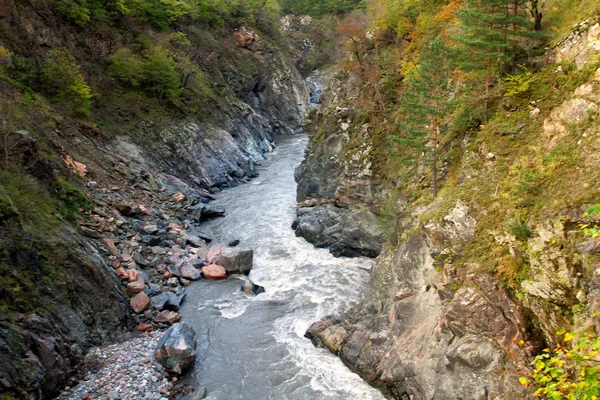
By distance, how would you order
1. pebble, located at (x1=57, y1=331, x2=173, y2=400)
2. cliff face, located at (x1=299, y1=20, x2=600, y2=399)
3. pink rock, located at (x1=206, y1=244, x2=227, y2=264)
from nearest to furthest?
1. cliff face, located at (x1=299, y1=20, x2=600, y2=399)
2. pebble, located at (x1=57, y1=331, x2=173, y2=400)
3. pink rock, located at (x1=206, y1=244, x2=227, y2=264)

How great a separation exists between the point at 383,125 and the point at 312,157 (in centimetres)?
882

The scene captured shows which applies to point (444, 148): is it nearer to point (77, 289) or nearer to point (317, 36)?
point (77, 289)

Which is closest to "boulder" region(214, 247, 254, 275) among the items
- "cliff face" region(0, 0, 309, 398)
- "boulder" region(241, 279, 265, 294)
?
"boulder" region(241, 279, 265, 294)

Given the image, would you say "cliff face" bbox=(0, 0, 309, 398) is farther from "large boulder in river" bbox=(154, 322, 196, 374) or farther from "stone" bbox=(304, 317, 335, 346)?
"stone" bbox=(304, 317, 335, 346)

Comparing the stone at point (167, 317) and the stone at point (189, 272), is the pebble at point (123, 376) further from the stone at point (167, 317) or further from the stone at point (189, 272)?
the stone at point (189, 272)

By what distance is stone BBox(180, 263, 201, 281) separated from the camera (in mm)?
23438

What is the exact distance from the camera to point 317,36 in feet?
313

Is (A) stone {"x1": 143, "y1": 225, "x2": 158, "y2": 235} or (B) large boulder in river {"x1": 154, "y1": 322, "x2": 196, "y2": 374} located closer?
(B) large boulder in river {"x1": 154, "y1": 322, "x2": 196, "y2": 374}

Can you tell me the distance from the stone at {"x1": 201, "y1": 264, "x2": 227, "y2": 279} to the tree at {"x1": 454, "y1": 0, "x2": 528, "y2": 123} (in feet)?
53.2

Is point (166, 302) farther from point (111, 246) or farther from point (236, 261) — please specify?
point (236, 261)

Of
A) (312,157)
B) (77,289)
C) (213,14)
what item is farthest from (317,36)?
(77,289)

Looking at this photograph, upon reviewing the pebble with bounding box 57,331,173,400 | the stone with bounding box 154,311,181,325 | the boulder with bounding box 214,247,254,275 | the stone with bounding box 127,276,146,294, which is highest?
the boulder with bounding box 214,247,254,275

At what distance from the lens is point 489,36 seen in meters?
16.6

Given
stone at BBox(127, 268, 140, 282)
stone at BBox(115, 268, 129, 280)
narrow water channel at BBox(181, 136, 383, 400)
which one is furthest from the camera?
stone at BBox(127, 268, 140, 282)
